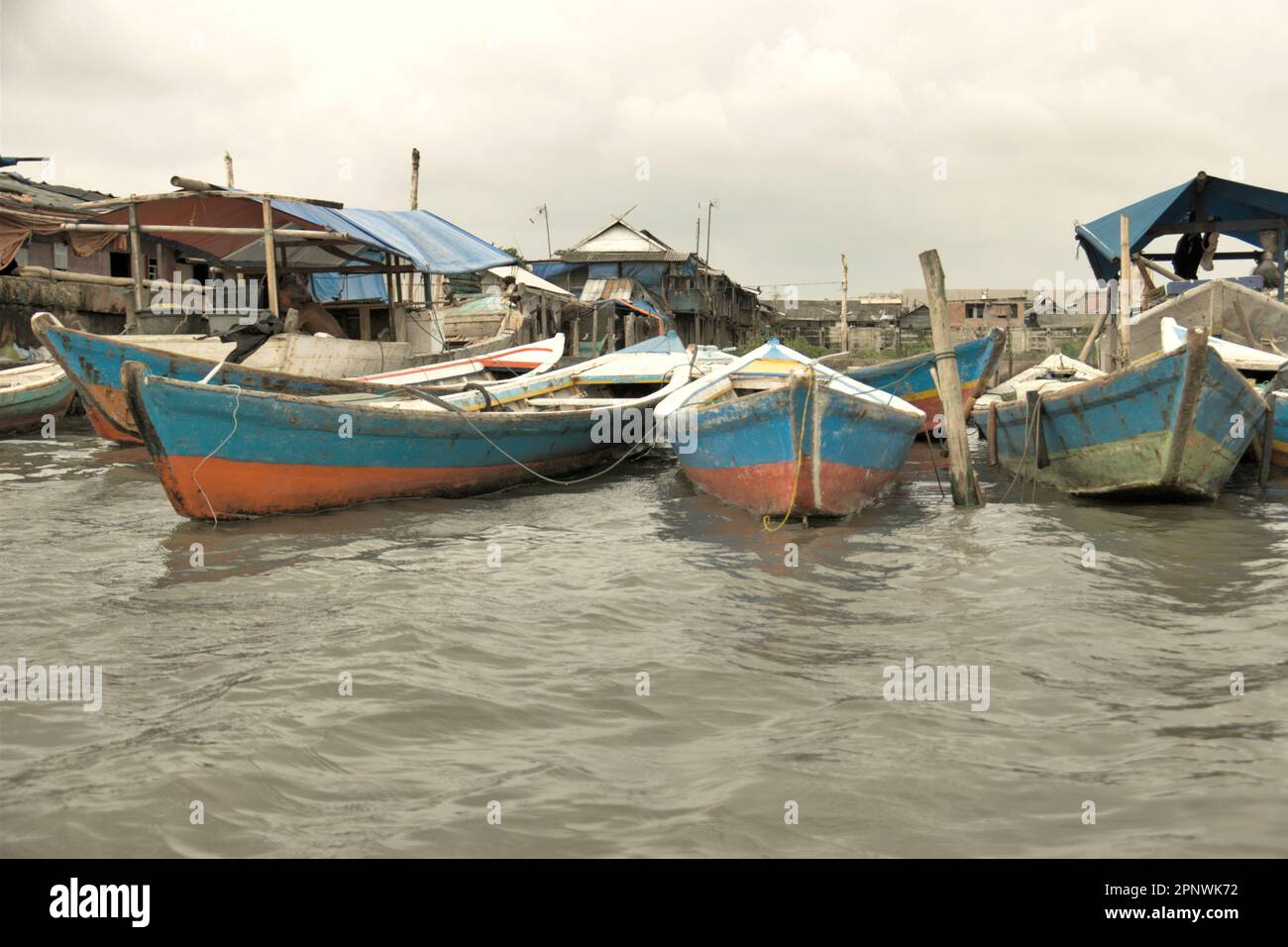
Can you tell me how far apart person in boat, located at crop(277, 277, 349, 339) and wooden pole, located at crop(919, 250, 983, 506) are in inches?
331

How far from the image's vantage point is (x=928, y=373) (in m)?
15.1

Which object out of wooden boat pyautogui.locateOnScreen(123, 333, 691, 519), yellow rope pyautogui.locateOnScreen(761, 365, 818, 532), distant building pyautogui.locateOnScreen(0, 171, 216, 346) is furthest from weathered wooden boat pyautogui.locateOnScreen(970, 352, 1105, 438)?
distant building pyautogui.locateOnScreen(0, 171, 216, 346)

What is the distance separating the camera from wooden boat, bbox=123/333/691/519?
820 centimetres

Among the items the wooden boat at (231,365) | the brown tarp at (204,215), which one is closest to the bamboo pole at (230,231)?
the brown tarp at (204,215)

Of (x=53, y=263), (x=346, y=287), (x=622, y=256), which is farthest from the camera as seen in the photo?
(x=622, y=256)

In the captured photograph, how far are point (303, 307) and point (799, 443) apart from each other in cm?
877

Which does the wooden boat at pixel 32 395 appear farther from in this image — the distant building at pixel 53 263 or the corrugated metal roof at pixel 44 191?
the corrugated metal roof at pixel 44 191

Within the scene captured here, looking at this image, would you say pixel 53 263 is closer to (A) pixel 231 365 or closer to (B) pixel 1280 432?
(A) pixel 231 365

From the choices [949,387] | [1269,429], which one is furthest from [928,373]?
[949,387]

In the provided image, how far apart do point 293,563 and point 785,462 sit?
13.4 feet

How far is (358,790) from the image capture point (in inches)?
145

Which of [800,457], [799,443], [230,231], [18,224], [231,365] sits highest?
[18,224]

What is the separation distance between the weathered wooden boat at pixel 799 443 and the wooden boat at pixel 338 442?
1.98 meters
